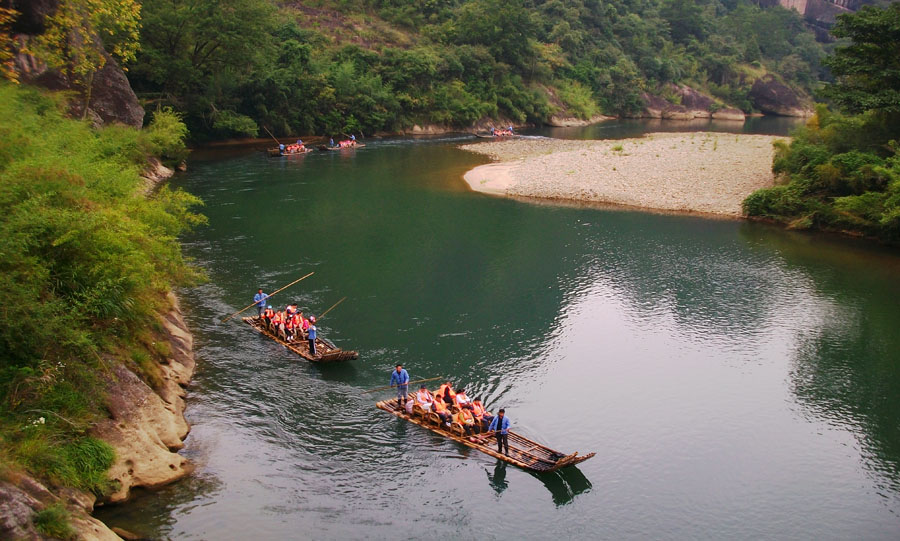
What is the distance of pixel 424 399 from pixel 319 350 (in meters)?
5.79

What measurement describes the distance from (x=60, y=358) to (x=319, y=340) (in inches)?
420

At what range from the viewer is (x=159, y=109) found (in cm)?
6638

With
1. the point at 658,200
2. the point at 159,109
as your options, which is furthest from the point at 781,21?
the point at 159,109

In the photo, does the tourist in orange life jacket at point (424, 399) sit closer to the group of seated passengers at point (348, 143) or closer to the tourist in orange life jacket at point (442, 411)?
the tourist in orange life jacket at point (442, 411)

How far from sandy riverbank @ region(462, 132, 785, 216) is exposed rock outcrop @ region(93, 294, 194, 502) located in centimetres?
3955

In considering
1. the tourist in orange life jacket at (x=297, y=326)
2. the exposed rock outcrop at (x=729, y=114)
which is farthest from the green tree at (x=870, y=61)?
the exposed rock outcrop at (x=729, y=114)

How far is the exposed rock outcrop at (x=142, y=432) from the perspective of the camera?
58.0 ft

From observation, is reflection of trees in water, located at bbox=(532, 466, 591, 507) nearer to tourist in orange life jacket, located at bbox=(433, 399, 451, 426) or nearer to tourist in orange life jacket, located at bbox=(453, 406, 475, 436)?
tourist in orange life jacket, located at bbox=(453, 406, 475, 436)

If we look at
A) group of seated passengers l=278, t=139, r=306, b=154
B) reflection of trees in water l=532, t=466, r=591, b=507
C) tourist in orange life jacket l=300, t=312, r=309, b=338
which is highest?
group of seated passengers l=278, t=139, r=306, b=154

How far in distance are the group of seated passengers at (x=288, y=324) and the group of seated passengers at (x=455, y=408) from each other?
6782mm

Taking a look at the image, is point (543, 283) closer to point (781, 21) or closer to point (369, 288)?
point (369, 288)

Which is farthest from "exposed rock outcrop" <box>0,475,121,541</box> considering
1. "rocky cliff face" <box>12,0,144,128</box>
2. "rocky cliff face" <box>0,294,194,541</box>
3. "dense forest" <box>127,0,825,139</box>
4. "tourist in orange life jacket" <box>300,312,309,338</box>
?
"dense forest" <box>127,0,825,139</box>

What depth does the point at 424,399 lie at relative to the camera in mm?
22922

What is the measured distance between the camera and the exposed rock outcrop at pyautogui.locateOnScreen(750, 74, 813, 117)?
448ft
